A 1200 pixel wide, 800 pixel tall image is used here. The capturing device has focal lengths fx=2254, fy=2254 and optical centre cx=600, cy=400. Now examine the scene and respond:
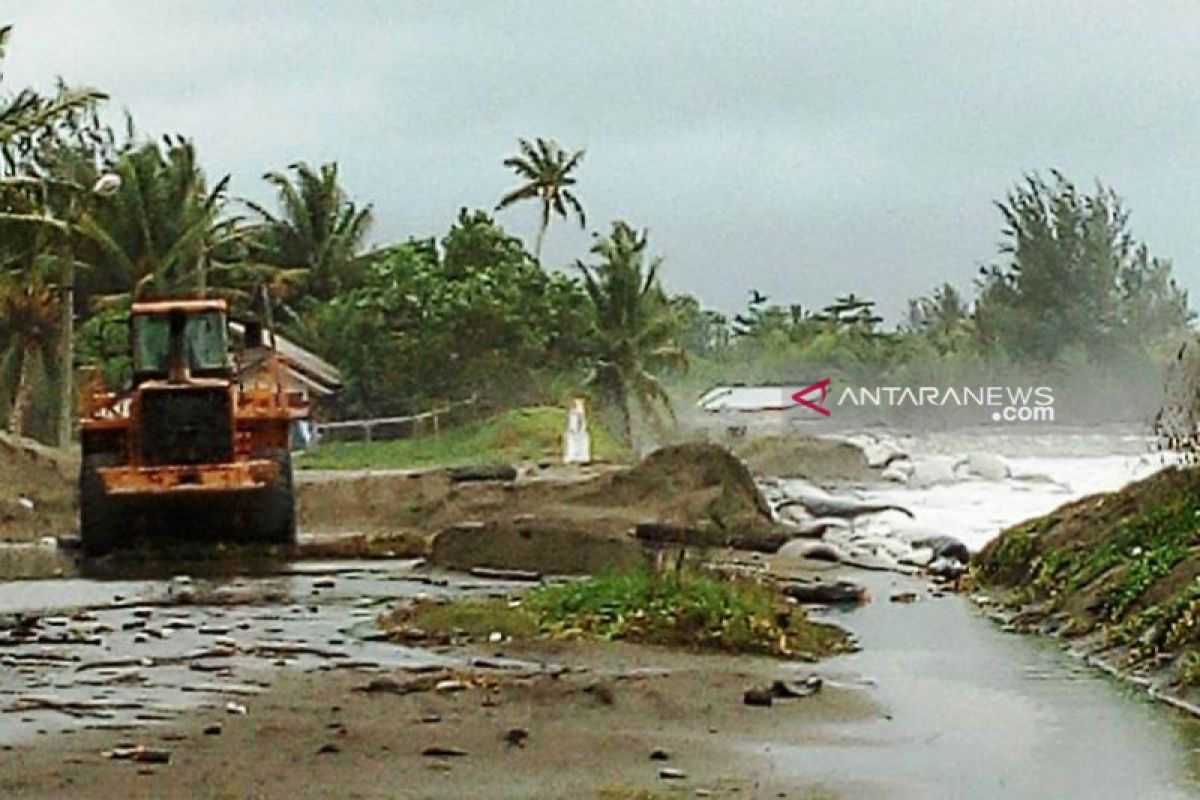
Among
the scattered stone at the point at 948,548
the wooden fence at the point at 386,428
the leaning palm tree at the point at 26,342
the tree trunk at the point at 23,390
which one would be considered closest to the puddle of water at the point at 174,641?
the scattered stone at the point at 948,548

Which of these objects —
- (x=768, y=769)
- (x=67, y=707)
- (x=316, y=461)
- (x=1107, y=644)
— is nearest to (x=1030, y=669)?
(x=1107, y=644)

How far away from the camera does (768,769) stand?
34.9ft

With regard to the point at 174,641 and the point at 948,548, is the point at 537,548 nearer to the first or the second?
the point at 948,548

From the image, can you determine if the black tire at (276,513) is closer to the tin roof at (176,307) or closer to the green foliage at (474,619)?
the tin roof at (176,307)

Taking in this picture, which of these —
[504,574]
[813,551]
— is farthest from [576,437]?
[504,574]

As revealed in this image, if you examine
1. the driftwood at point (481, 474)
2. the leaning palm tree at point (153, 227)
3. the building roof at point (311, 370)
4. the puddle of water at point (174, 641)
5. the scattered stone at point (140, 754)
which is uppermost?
the leaning palm tree at point (153, 227)

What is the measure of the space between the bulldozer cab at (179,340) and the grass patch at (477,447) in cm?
2567

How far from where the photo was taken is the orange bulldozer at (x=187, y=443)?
91.8ft

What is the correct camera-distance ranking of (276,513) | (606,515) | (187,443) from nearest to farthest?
(187,443)
(276,513)
(606,515)

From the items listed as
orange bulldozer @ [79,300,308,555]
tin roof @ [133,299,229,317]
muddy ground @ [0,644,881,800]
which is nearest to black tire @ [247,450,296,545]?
orange bulldozer @ [79,300,308,555]

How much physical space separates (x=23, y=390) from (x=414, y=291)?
534 inches

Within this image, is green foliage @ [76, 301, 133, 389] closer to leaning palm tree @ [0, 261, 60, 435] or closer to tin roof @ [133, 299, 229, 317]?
leaning palm tree @ [0, 261, 60, 435]

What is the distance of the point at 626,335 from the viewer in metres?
68.7

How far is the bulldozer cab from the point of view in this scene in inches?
1123
